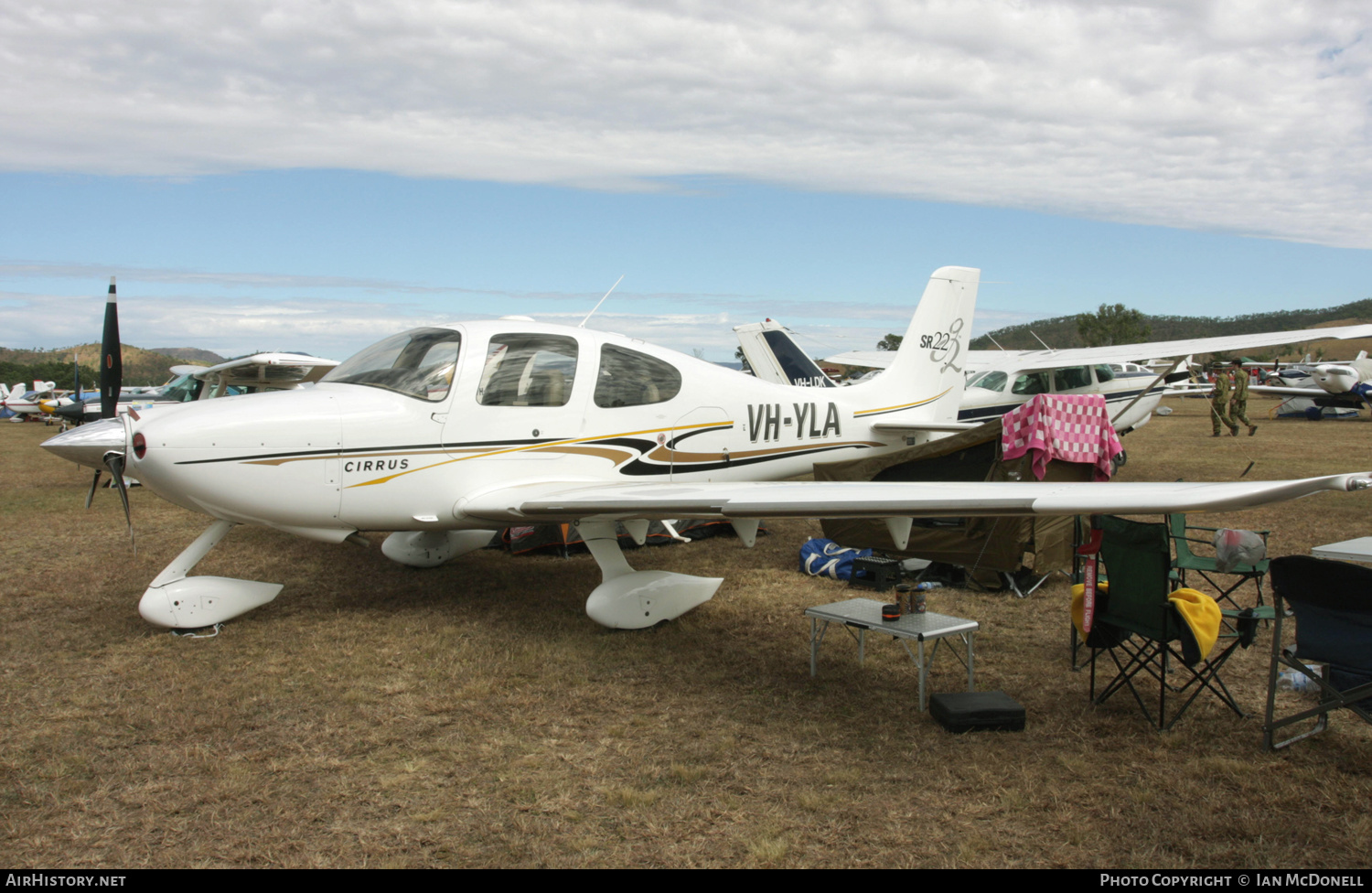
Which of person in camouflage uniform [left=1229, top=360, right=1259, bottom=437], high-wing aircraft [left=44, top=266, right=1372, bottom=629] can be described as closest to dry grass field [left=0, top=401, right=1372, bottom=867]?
high-wing aircraft [left=44, top=266, right=1372, bottom=629]

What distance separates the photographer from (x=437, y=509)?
594 cm

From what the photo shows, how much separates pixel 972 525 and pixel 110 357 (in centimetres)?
724

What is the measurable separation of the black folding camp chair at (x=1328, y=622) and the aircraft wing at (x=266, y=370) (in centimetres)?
1605

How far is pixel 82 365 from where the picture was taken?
287 feet

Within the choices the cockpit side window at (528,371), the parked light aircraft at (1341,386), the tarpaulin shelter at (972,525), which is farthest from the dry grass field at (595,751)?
the parked light aircraft at (1341,386)

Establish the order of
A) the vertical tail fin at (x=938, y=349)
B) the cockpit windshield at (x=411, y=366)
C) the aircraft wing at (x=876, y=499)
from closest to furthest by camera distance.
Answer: the aircraft wing at (x=876, y=499) → the cockpit windshield at (x=411, y=366) → the vertical tail fin at (x=938, y=349)

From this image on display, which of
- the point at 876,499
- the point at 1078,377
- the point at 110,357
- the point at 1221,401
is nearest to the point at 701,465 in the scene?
the point at 876,499

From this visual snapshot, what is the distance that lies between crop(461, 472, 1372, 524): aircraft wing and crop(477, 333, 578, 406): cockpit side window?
64 centimetres

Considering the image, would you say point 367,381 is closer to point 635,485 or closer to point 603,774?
point 635,485

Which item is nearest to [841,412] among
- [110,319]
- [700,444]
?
[700,444]

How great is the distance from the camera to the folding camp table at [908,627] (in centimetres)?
440

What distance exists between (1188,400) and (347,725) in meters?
46.7

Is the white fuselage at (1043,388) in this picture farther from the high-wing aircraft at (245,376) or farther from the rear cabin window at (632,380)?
the high-wing aircraft at (245,376)

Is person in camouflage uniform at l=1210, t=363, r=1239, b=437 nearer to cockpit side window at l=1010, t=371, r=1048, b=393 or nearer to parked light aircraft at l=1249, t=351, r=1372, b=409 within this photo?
cockpit side window at l=1010, t=371, r=1048, b=393
